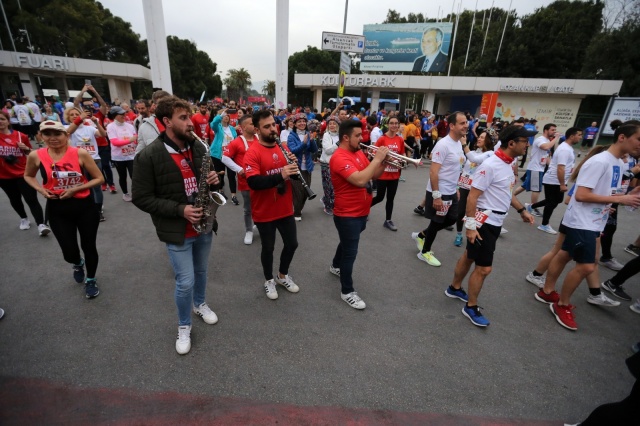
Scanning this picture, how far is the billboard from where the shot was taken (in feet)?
91.7

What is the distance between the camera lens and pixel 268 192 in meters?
3.27

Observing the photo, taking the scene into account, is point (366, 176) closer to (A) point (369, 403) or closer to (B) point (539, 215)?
(A) point (369, 403)

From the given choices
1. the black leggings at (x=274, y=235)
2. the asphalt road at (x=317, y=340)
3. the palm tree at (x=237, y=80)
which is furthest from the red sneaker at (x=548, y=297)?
the palm tree at (x=237, y=80)

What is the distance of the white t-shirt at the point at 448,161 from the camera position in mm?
4395

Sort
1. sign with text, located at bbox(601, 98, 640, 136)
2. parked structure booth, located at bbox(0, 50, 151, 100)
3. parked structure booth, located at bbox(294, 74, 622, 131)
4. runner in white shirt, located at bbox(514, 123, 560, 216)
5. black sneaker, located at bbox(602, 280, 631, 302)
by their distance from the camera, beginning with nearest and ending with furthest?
black sneaker, located at bbox(602, 280, 631, 302)
runner in white shirt, located at bbox(514, 123, 560, 216)
sign with text, located at bbox(601, 98, 640, 136)
parked structure booth, located at bbox(294, 74, 622, 131)
parked structure booth, located at bbox(0, 50, 151, 100)

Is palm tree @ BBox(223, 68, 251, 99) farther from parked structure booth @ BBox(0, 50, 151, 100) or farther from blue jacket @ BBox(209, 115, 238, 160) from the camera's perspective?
blue jacket @ BBox(209, 115, 238, 160)

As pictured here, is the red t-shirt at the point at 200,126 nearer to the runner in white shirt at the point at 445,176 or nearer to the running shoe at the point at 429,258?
the runner in white shirt at the point at 445,176

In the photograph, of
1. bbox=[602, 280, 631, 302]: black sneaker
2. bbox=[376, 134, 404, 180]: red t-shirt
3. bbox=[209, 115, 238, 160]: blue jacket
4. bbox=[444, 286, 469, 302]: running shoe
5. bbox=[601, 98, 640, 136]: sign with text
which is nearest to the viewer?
bbox=[444, 286, 469, 302]: running shoe

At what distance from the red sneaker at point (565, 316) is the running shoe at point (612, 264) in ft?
6.94

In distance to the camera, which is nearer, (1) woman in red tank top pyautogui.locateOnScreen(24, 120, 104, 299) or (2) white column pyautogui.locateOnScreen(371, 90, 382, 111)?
(1) woman in red tank top pyautogui.locateOnScreen(24, 120, 104, 299)

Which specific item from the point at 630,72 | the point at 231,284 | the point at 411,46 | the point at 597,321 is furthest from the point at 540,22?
the point at 231,284

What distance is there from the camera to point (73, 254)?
3557 mm

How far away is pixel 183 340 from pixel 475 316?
307cm

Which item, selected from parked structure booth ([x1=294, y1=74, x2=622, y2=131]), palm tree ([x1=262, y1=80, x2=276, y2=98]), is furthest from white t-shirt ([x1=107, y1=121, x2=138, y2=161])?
palm tree ([x1=262, y1=80, x2=276, y2=98])
